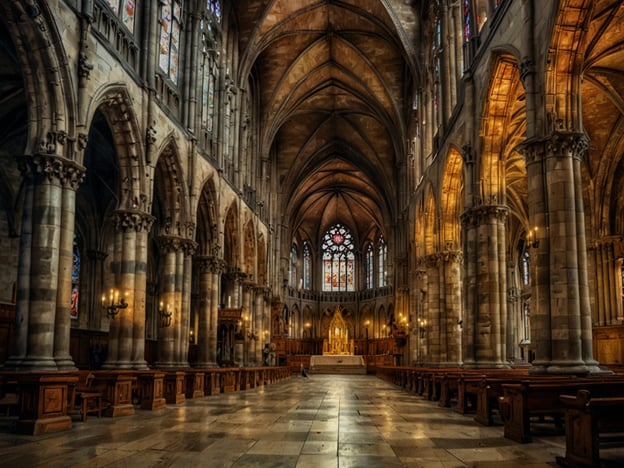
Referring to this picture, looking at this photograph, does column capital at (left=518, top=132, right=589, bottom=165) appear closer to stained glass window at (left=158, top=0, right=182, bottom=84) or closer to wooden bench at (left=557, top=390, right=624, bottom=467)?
wooden bench at (left=557, top=390, right=624, bottom=467)

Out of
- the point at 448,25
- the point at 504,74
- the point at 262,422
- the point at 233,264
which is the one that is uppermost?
the point at 448,25

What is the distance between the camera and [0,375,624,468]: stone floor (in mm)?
7941

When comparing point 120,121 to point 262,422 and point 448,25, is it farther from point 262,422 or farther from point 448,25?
point 448,25

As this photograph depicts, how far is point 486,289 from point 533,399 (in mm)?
12391

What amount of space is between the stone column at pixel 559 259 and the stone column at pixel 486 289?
6170 mm

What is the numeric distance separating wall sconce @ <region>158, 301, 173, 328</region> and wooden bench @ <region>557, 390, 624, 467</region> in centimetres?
1943

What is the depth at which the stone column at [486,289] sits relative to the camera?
21.7 meters

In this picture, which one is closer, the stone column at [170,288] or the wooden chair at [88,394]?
the wooden chair at [88,394]

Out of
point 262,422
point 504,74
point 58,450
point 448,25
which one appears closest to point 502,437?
point 262,422

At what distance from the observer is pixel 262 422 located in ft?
40.8

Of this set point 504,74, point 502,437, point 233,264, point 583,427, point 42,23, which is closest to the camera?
point 583,427

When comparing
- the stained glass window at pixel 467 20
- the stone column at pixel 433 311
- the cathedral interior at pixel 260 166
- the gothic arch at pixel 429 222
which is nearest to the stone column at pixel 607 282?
the cathedral interior at pixel 260 166

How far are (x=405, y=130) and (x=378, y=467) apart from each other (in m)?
39.8

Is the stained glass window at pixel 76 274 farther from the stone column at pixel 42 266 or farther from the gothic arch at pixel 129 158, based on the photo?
the stone column at pixel 42 266
